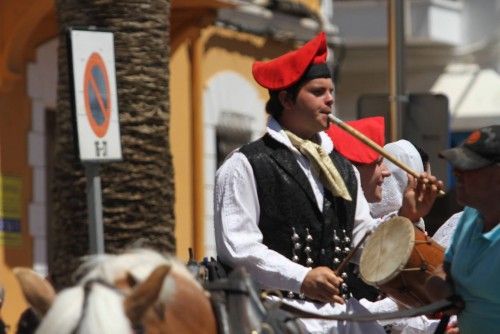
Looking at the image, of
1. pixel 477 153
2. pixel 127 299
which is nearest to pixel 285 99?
pixel 477 153

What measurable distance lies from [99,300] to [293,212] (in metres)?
2.21

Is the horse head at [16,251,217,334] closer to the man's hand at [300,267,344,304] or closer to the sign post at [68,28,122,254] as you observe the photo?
the man's hand at [300,267,344,304]

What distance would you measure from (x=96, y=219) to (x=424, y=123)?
6.00 metres

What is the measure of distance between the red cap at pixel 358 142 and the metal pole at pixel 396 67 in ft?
20.2

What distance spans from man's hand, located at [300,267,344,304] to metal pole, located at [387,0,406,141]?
8.28 m

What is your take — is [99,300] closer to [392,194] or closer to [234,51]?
[392,194]

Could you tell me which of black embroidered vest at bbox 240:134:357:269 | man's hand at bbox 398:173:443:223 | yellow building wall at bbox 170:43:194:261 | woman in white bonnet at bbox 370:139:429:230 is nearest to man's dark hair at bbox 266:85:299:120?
black embroidered vest at bbox 240:134:357:269

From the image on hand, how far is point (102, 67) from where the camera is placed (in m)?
9.88

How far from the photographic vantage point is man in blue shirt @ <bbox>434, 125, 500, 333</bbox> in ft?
21.9

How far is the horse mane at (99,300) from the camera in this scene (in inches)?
215

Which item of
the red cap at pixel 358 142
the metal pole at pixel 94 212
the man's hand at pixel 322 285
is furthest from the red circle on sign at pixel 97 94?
the man's hand at pixel 322 285

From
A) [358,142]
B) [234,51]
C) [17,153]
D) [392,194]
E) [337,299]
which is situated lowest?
[337,299]

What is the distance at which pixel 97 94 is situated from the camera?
32.2 feet

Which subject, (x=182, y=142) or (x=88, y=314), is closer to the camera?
(x=88, y=314)
